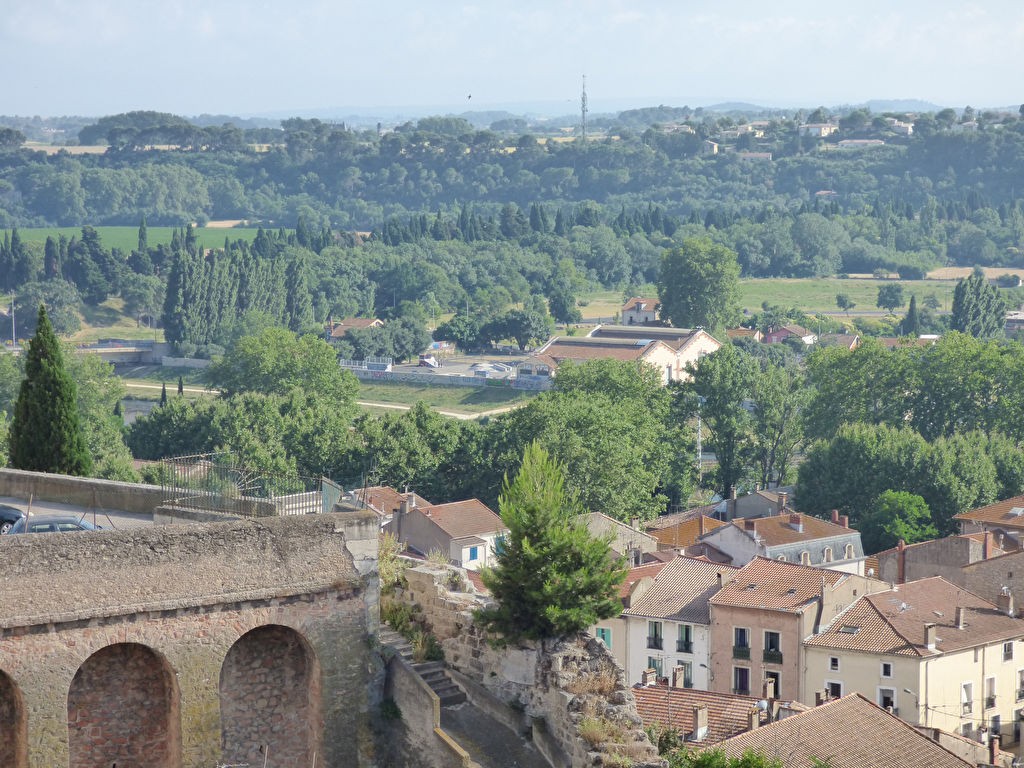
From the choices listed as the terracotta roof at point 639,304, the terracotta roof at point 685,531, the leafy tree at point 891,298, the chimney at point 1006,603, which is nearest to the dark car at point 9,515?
the chimney at point 1006,603

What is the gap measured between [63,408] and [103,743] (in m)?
9.24

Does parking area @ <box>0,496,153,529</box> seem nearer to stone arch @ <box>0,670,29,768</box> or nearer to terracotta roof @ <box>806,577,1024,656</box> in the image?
stone arch @ <box>0,670,29,768</box>

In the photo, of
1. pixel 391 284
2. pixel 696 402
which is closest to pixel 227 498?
pixel 696 402

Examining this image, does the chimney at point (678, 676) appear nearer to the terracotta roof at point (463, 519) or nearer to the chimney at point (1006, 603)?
the chimney at point (1006, 603)

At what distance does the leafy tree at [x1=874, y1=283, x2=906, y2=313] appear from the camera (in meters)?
150

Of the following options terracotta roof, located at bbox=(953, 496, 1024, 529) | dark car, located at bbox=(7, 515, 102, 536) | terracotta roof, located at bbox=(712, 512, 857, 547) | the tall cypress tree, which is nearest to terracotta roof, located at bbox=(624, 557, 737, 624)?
terracotta roof, located at bbox=(712, 512, 857, 547)

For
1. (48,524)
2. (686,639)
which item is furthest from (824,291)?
(48,524)

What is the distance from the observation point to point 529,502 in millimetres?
19297

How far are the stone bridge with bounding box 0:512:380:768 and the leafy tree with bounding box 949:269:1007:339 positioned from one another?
10798 centimetres

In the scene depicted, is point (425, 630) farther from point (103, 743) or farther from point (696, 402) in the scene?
point (696, 402)

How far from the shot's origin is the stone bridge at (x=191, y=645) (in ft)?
52.9

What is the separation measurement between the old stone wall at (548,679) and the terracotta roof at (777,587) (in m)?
25.2

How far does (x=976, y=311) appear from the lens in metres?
122

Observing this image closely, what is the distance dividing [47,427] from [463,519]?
115 feet
